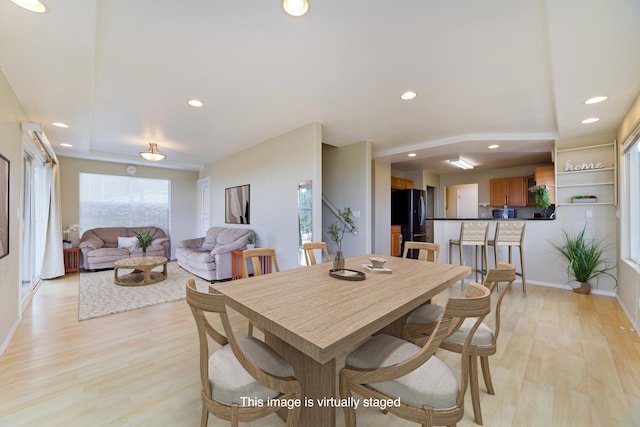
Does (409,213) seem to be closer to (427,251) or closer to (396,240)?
(396,240)

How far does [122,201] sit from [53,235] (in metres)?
2.02

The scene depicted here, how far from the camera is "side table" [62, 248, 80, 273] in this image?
5.13 meters

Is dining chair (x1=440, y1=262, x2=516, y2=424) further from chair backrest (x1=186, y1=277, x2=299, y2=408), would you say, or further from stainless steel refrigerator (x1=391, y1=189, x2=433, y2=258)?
stainless steel refrigerator (x1=391, y1=189, x2=433, y2=258)

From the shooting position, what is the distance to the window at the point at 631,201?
9.70ft

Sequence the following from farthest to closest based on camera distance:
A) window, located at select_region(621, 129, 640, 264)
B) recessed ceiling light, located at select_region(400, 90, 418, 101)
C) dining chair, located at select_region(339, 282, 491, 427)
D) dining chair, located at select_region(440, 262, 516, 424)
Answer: window, located at select_region(621, 129, 640, 264) < recessed ceiling light, located at select_region(400, 90, 418, 101) < dining chair, located at select_region(440, 262, 516, 424) < dining chair, located at select_region(339, 282, 491, 427)

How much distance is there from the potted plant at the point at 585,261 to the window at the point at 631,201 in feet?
1.57

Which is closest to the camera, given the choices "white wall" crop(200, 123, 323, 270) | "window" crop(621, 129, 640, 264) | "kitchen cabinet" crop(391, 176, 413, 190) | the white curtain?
"window" crop(621, 129, 640, 264)

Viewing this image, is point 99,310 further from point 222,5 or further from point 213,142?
point 222,5

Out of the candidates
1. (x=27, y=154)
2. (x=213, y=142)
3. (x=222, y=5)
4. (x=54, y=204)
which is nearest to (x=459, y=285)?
(x=222, y=5)

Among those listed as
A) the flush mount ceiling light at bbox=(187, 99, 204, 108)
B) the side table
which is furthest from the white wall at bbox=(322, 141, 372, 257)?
the side table

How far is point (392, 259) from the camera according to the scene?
2.47 meters

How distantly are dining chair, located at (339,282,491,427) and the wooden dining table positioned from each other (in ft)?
0.41

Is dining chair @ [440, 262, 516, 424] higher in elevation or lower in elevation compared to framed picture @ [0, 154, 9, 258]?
lower

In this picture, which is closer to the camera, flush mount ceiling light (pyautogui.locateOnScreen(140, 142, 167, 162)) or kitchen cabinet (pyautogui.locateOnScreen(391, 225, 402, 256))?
flush mount ceiling light (pyautogui.locateOnScreen(140, 142, 167, 162))
